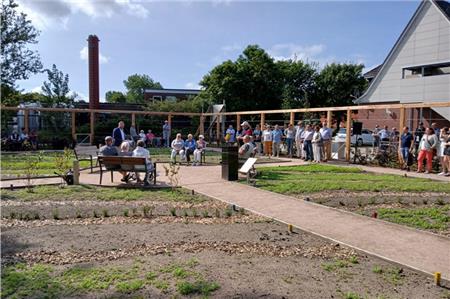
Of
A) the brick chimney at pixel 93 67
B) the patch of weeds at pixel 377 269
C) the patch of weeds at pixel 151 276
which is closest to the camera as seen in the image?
the patch of weeds at pixel 151 276

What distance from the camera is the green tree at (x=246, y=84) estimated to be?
126 ft

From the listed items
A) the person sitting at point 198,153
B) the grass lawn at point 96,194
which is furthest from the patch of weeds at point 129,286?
the person sitting at point 198,153

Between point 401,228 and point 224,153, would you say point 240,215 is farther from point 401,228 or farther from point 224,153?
point 224,153

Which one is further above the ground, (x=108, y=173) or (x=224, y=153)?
(x=224, y=153)

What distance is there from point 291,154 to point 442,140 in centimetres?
756

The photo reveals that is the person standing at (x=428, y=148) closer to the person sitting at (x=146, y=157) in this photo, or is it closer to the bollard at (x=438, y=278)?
the person sitting at (x=146, y=157)

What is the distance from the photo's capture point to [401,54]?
99.5 feet

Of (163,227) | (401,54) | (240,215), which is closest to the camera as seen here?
(163,227)

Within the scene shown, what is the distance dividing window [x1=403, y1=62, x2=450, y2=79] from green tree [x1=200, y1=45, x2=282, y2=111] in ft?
44.6

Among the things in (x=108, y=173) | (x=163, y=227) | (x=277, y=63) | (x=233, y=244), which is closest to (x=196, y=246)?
(x=233, y=244)

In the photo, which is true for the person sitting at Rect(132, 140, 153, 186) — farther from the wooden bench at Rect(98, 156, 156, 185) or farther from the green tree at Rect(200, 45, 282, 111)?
the green tree at Rect(200, 45, 282, 111)

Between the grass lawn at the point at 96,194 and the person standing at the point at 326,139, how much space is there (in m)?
9.61

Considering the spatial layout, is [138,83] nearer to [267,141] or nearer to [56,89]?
[56,89]

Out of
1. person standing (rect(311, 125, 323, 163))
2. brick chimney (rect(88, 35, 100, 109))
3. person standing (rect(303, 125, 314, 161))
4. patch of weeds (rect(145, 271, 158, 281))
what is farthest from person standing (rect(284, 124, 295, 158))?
brick chimney (rect(88, 35, 100, 109))
